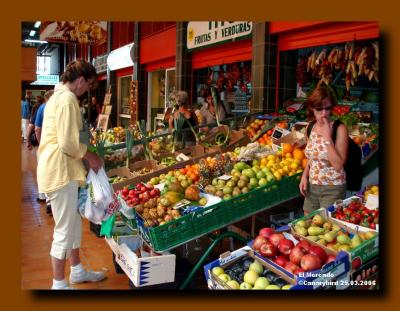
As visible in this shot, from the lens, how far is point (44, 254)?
4.66m

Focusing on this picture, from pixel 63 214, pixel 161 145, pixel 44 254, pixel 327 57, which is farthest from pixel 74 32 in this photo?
pixel 63 214

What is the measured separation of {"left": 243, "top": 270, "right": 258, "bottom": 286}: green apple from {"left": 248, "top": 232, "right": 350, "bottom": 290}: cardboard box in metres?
0.15

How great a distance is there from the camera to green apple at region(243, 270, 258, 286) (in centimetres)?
308

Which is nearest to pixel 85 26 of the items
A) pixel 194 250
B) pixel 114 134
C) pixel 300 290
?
pixel 114 134

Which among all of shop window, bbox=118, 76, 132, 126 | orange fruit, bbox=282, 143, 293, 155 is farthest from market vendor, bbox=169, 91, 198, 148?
shop window, bbox=118, 76, 132, 126

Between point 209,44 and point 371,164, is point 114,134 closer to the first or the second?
point 209,44

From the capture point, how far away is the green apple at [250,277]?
308 centimetres

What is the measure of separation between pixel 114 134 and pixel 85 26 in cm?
252

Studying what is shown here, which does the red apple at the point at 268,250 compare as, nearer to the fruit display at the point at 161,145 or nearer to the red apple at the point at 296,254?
the red apple at the point at 296,254

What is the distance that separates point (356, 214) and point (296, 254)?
74 cm

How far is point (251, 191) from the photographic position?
12.6 ft

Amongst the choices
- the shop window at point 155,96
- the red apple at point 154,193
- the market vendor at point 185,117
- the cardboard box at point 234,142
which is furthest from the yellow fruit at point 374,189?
the shop window at point 155,96

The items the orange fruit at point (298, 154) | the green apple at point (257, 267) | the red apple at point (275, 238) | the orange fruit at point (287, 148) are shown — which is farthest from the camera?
the orange fruit at point (287, 148)

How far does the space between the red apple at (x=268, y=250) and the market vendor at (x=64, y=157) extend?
1378mm
